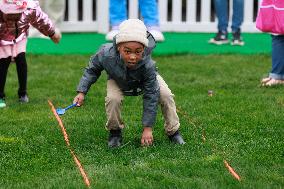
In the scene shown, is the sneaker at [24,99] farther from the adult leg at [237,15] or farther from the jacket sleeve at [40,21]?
the adult leg at [237,15]

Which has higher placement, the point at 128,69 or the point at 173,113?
the point at 128,69

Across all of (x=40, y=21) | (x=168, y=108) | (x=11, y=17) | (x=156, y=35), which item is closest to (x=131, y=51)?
(x=168, y=108)

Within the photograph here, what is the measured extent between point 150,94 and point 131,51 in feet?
1.21

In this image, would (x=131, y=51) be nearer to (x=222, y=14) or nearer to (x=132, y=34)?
(x=132, y=34)

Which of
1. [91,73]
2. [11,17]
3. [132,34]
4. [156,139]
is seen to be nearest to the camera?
[132,34]

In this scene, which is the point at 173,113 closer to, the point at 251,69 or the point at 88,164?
the point at 88,164

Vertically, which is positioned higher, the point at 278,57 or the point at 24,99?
the point at 278,57

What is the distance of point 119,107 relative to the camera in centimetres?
517

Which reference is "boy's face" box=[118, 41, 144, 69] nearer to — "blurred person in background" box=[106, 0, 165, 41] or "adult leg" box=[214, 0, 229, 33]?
"blurred person in background" box=[106, 0, 165, 41]

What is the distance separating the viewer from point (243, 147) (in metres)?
5.13

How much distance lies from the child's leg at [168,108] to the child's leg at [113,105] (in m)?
0.30

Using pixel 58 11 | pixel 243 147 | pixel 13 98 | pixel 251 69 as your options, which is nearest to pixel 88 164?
pixel 243 147

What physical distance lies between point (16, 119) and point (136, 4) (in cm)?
576

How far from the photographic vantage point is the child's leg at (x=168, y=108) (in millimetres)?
5240
